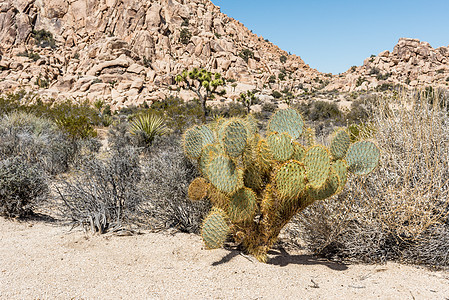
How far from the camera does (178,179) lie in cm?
442

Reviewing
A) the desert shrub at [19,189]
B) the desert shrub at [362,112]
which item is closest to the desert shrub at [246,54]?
the desert shrub at [362,112]

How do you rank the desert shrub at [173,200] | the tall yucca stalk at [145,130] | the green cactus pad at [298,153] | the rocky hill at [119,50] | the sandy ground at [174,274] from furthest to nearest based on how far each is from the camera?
1. the rocky hill at [119,50]
2. the tall yucca stalk at [145,130]
3. the desert shrub at [173,200]
4. the green cactus pad at [298,153]
5. the sandy ground at [174,274]

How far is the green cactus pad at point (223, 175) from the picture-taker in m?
3.01

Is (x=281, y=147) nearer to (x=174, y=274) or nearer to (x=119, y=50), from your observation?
(x=174, y=274)

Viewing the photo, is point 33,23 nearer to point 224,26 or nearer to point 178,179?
point 224,26

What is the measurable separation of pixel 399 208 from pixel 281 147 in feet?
4.90

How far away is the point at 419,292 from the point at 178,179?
10.2 ft

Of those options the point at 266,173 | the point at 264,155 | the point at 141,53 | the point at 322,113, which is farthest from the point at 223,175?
the point at 141,53

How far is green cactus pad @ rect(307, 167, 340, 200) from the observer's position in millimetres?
2975

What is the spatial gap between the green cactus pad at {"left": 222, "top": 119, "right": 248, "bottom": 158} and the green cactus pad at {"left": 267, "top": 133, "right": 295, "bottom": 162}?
0.95ft

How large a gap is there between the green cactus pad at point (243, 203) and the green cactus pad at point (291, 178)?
365 millimetres

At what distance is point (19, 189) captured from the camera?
4551 mm

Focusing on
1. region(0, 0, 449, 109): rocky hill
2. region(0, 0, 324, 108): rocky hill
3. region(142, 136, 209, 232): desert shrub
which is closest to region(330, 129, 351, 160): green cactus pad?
region(142, 136, 209, 232): desert shrub

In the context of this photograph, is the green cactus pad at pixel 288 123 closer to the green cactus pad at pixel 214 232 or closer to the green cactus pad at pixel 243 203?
the green cactus pad at pixel 243 203
